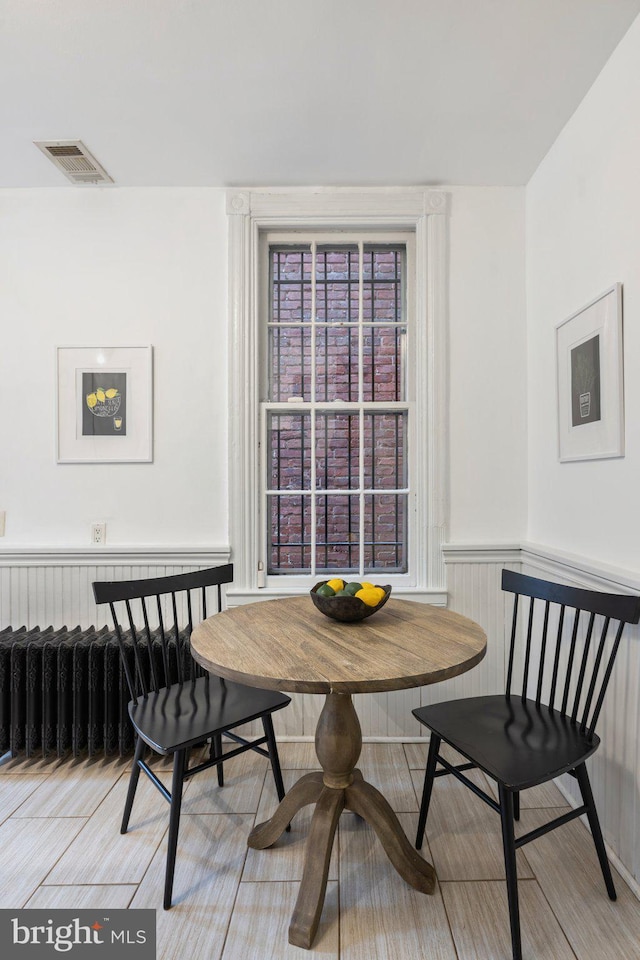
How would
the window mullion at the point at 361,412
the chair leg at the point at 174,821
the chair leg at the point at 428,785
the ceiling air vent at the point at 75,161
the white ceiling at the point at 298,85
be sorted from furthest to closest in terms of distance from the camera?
1. the window mullion at the point at 361,412
2. the ceiling air vent at the point at 75,161
3. the chair leg at the point at 428,785
4. the white ceiling at the point at 298,85
5. the chair leg at the point at 174,821

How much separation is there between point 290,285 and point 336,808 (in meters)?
2.37

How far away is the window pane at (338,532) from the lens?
2.73 m

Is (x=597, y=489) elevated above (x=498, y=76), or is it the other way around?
(x=498, y=76)

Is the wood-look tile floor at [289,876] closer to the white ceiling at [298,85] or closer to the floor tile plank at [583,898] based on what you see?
the floor tile plank at [583,898]

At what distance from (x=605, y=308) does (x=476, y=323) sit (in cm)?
79

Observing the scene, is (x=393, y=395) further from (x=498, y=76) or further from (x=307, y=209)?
(x=498, y=76)

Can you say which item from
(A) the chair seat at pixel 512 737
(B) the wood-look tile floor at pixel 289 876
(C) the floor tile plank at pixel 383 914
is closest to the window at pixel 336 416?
(A) the chair seat at pixel 512 737

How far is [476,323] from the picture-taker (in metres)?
2.60

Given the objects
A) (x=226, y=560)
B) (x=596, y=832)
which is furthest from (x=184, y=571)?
(x=596, y=832)

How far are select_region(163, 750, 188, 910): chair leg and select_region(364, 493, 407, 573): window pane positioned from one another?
1.40m

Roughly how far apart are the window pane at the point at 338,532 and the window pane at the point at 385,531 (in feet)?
0.21

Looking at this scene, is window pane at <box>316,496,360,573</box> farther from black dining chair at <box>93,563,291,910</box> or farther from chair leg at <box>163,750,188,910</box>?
chair leg at <box>163,750,188,910</box>

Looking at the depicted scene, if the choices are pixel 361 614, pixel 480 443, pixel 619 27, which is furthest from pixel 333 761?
pixel 619 27

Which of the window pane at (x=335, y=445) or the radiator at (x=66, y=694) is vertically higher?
the window pane at (x=335, y=445)
